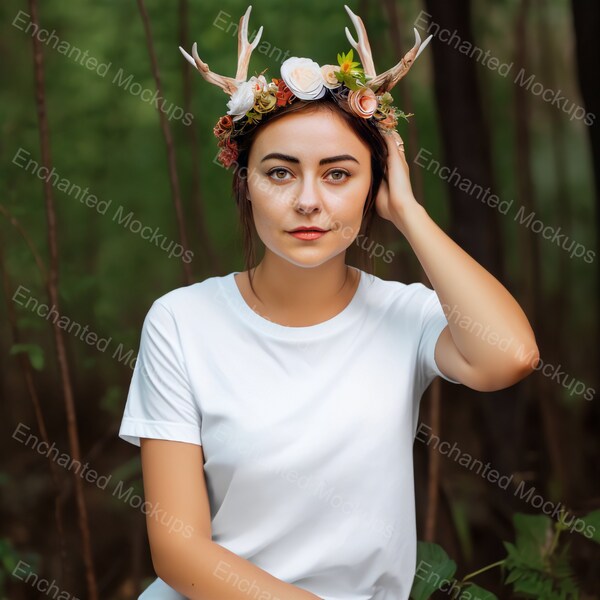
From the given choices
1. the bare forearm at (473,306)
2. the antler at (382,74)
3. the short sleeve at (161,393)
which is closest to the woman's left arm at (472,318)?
the bare forearm at (473,306)

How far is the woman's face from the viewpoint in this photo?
182cm

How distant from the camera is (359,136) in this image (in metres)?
1.89

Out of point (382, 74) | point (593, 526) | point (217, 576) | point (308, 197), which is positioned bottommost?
point (217, 576)

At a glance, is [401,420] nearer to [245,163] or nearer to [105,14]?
[245,163]

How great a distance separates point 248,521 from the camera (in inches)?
74.2

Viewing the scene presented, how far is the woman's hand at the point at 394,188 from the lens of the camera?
1903mm

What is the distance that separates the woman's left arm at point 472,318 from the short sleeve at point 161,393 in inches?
19.7

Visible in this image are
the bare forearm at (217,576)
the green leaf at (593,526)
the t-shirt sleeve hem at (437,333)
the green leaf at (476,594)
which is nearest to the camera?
the bare forearm at (217,576)

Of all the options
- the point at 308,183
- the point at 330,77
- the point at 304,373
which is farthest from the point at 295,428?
the point at 330,77

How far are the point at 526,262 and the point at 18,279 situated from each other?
188 cm

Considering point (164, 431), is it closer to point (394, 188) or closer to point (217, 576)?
point (217, 576)

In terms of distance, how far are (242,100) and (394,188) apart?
34 centimetres

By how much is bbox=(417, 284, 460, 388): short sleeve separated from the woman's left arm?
0.05m

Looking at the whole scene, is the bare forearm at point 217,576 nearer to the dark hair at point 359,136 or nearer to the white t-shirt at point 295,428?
the white t-shirt at point 295,428
